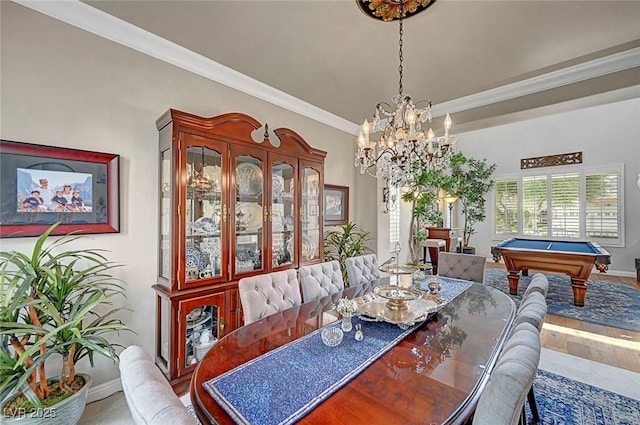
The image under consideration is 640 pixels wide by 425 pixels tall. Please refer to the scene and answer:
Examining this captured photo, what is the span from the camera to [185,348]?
2207 millimetres

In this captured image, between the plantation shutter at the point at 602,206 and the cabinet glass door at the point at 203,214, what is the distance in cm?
871

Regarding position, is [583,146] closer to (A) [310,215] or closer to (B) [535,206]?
(B) [535,206]

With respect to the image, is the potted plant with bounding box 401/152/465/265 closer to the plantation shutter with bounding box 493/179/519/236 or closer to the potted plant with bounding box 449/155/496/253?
the potted plant with bounding box 449/155/496/253

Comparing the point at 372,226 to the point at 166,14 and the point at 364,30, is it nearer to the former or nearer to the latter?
the point at 364,30

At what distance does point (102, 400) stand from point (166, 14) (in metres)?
2.97

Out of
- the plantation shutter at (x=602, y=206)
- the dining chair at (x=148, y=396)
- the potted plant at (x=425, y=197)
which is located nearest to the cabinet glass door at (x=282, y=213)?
the dining chair at (x=148, y=396)

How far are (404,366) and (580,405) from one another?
1899mm

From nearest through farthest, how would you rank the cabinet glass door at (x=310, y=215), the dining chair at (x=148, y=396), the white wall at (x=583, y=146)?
the dining chair at (x=148, y=396), the cabinet glass door at (x=310, y=215), the white wall at (x=583, y=146)

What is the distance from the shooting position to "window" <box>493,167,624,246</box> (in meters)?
6.45

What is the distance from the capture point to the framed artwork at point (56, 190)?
1769 millimetres

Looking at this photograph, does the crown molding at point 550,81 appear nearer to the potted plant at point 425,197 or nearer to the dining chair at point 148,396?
the potted plant at point 425,197

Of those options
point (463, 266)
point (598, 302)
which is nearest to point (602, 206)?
point (598, 302)

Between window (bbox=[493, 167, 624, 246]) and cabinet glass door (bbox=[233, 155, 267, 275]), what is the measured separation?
317 inches

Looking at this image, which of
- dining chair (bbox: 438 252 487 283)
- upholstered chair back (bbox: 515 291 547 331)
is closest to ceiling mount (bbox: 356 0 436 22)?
upholstered chair back (bbox: 515 291 547 331)
